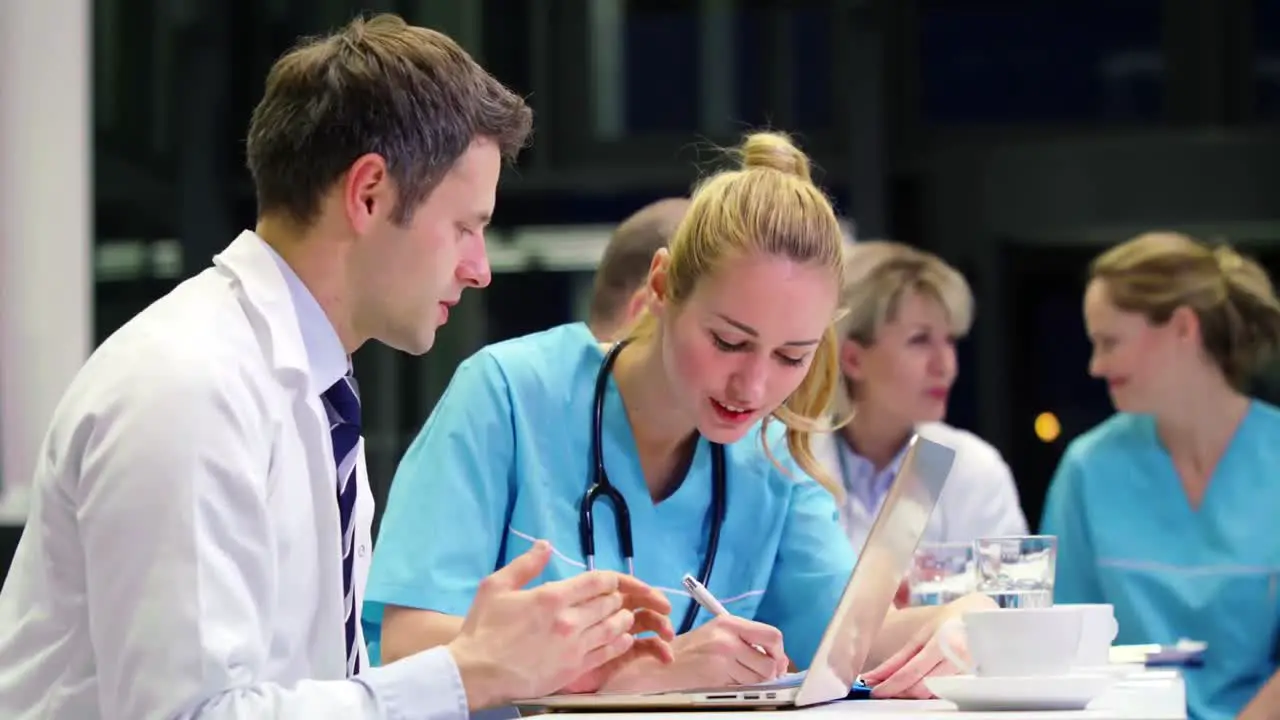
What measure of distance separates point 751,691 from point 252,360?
1.51ft

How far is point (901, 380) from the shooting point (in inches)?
118

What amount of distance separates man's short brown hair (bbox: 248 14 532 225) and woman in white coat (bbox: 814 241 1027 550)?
162cm

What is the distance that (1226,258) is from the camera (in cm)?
302

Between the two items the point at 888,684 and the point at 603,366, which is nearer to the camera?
the point at 888,684

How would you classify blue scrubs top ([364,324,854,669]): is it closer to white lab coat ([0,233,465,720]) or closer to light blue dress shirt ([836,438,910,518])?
white lab coat ([0,233,465,720])

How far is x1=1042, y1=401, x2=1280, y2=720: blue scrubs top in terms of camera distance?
9.09 feet

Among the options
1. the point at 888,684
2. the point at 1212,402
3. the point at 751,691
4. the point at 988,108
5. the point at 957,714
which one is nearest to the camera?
the point at 957,714

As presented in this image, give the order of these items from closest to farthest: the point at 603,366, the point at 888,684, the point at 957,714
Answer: the point at 957,714
the point at 888,684
the point at 603,366

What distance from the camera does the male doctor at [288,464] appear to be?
117 centimetres

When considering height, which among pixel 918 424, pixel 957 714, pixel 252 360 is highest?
pixel 252 360

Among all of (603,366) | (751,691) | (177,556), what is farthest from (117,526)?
(603,366)

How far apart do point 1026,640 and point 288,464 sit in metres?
0.57

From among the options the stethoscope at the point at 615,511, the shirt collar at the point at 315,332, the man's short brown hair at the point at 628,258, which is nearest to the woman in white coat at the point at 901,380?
the man's short brown hair at the point at 628,258

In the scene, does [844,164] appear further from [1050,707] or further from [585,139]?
[1050,707]
